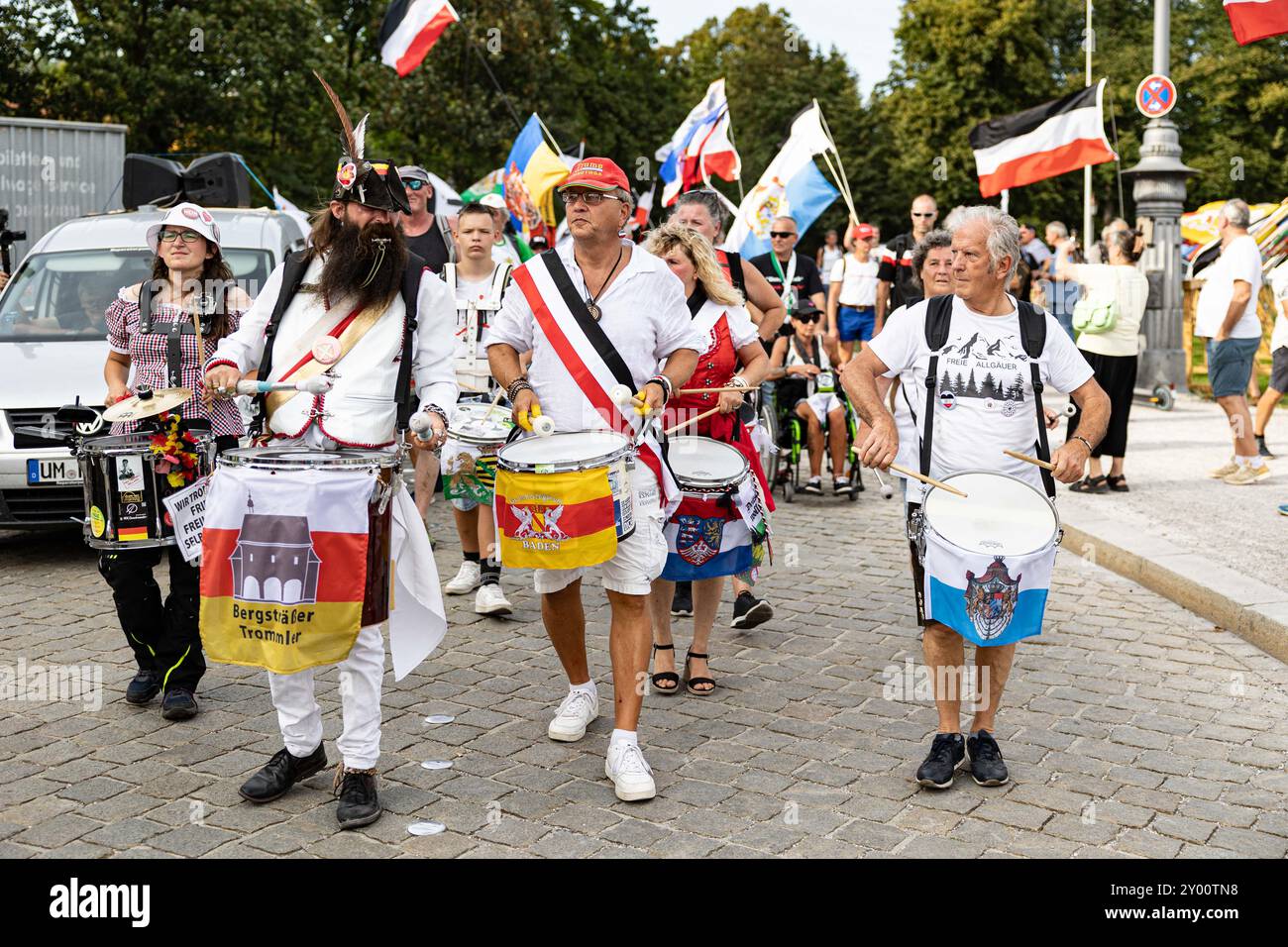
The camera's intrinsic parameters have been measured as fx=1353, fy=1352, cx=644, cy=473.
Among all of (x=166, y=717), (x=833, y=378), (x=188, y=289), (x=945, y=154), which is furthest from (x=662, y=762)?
(x=945, y=154)

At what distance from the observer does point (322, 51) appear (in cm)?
3195

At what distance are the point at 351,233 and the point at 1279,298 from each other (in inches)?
323

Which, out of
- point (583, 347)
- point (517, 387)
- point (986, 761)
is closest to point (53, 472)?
point (517, 387)

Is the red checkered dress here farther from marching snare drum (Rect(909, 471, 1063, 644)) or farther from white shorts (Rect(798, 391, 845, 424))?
white shorts (Rect(798, 391, 845, 424))

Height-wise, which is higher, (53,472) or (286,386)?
(286,386)

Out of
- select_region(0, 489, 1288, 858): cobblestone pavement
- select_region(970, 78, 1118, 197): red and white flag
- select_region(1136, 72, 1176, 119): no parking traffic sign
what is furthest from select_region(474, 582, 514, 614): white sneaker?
select_region(1136, 72, 1176, 119): no parking traffic sign

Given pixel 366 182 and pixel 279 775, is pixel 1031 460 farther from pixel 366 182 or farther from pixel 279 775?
pixel 279 775

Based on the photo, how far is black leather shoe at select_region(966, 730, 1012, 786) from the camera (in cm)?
476

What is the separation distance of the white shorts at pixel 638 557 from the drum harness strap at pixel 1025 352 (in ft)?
3.29

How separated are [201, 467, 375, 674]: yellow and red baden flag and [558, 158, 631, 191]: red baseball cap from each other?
140 cm

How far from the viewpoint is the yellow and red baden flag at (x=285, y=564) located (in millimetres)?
4129

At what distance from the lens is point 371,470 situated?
4.25 m

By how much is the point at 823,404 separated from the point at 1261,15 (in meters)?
4.18

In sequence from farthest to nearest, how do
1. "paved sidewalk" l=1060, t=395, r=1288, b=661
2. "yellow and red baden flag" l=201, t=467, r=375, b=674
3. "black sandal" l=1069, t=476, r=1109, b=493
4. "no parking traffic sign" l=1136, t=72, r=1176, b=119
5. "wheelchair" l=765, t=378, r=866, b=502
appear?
"no parking traffic sign" l=1136, t=72, r=1176, b=119, "wheelchair" l=765, t=378, r=866, b=502, "black sandal" l=1069, t=476, r=1109, b=493, "paved sidewalk" l=1060, t=395, r=1288, b=661, "yellow and red baden flag" l=201, t=467, r=375, b=674
